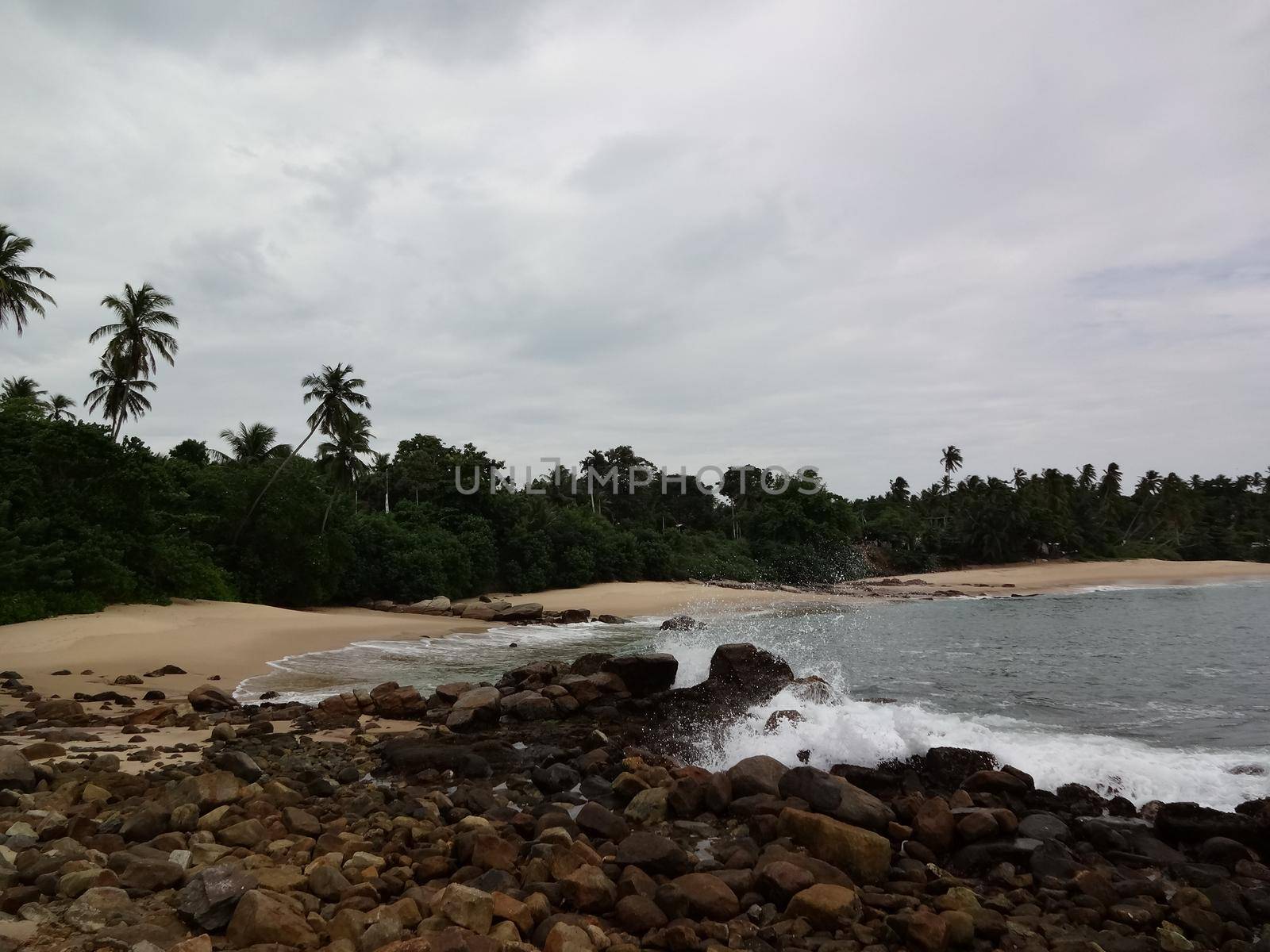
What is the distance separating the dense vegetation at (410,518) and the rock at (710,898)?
2028cm

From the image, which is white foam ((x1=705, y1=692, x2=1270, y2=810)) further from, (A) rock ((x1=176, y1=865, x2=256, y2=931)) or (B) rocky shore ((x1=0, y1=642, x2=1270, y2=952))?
(A) rock ((x1=176, y1=865, x2=256, y2=931))

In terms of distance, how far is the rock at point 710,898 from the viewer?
551cm

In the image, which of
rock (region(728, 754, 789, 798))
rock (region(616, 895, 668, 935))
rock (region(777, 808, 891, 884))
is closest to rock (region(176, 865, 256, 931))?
rock (region(616, 895, 668, 935))

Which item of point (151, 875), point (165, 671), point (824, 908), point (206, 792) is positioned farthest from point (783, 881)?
point (165, 671)

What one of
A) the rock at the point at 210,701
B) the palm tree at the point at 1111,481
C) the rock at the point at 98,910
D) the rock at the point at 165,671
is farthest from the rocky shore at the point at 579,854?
the palm tree at the point at 1111,481

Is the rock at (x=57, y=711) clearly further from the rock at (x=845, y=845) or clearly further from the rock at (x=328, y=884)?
the rock at (x=845, y=845)

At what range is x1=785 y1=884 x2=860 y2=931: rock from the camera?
17.8 ft

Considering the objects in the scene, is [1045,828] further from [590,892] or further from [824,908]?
[590,892]

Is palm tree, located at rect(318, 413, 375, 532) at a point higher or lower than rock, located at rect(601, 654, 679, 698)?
higher

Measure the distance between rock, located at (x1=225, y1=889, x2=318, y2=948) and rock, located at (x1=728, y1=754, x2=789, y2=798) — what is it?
444 centimetres

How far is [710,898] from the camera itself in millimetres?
5559

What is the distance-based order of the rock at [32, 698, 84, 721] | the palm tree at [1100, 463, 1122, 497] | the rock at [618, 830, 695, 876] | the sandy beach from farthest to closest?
the palm tree at [1100, 463, 1122, 497], the sandy beach, the rock at [32, 698, 84, 721], the rock at [618, 830, 695, 876]

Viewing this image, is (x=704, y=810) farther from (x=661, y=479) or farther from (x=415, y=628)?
(x=661, y=479)

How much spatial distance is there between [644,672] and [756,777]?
22.3ft
